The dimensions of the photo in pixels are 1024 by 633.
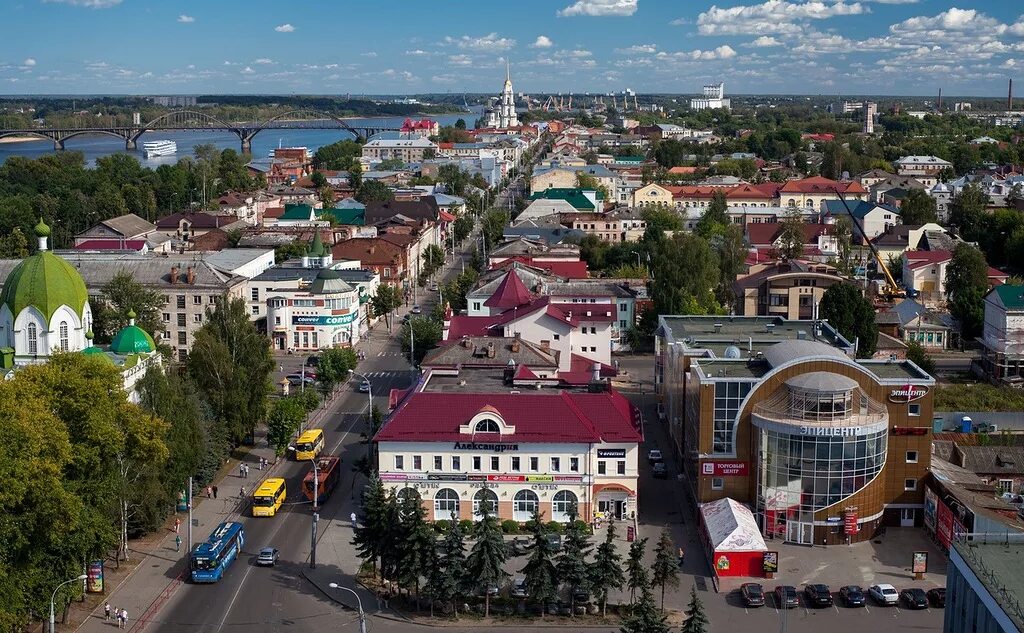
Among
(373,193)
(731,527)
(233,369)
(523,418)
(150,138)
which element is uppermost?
(150,138)

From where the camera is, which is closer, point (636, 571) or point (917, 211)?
point (636, 571)

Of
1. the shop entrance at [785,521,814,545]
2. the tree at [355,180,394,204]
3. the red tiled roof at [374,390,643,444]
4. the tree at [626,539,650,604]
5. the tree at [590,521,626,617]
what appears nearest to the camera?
the tree at [626,539,650,604]

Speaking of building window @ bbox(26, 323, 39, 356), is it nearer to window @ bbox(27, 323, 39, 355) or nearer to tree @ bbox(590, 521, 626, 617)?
window @ bbox(27, 323, 39, 355)

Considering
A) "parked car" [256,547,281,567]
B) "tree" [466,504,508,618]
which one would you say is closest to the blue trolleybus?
"parked car" [256,547,281,567]

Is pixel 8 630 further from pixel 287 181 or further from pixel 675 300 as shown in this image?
pixel 287 181

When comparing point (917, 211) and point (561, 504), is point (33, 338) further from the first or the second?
point (917, 211)

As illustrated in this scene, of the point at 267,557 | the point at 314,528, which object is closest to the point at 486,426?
the point at 314,528
